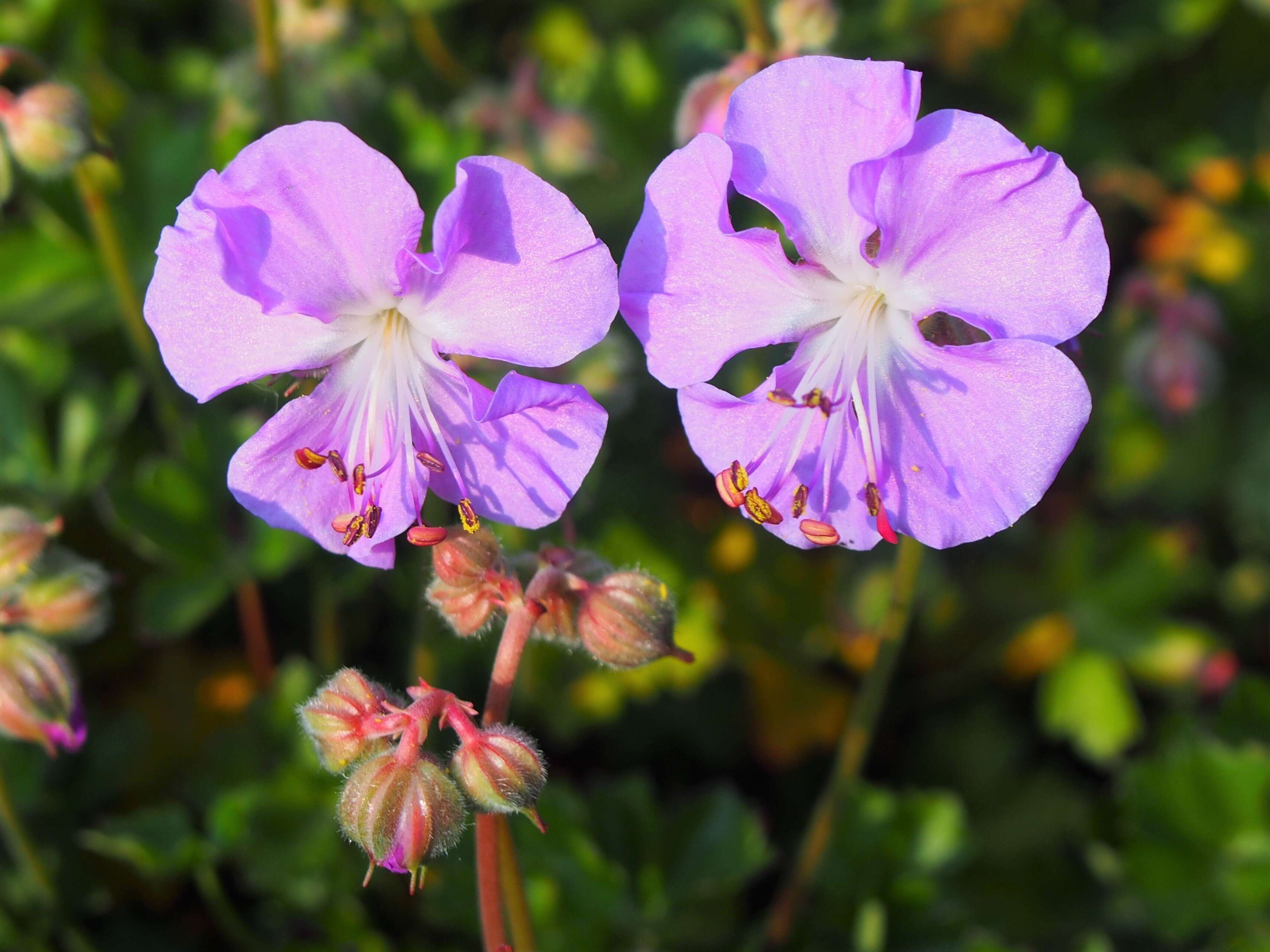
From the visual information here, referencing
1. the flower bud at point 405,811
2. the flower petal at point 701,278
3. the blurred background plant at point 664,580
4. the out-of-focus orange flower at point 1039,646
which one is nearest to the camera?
the flower bud at point 405,811

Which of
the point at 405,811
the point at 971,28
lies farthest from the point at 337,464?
the point at 971,28

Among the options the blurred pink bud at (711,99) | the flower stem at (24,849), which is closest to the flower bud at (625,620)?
→ the blurred pink bud at (711,99)

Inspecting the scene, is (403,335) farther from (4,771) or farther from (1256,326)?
(1256,326)

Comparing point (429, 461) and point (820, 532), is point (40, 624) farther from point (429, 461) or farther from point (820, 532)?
point (820, 532)

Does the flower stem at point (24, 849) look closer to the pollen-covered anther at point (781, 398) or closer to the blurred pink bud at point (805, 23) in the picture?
the pollen-covered anther at point (781, 398)

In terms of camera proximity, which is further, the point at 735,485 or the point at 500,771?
the point at 735,485

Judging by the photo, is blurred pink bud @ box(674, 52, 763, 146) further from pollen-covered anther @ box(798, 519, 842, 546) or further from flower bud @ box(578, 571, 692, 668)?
flower bud @ box(578, 571, 692, 668)

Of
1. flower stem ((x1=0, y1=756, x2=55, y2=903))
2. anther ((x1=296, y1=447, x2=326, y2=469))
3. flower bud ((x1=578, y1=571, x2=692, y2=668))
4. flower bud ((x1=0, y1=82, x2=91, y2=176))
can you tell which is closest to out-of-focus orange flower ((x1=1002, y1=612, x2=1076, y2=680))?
flower bud ((x1=578, y1=571, x2=692, y2=668))
